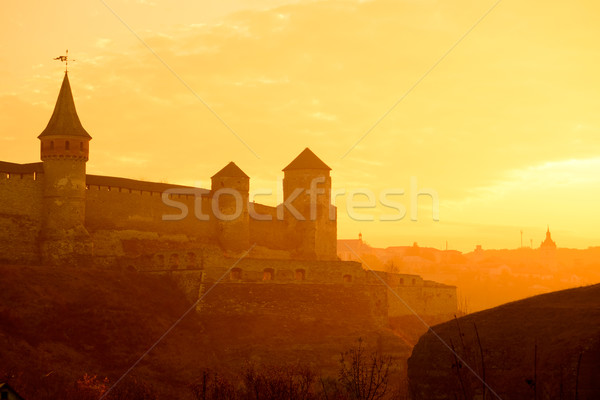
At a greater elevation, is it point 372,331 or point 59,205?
point 59,205

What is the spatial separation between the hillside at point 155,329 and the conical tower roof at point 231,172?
11241 mm

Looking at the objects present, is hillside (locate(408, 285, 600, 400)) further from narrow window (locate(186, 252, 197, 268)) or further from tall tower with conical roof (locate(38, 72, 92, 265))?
tall tower with conical roof (locate(38, 72, 92, 265))

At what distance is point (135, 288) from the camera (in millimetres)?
38906

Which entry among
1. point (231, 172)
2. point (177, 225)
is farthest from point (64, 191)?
point (231, 172)

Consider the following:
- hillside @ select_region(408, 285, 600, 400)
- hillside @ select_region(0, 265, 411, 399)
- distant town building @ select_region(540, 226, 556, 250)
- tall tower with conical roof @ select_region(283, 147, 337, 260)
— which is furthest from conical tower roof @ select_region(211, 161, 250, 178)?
distant town building @ select_region(540, 226, 556, 250)

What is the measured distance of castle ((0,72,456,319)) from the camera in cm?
4147

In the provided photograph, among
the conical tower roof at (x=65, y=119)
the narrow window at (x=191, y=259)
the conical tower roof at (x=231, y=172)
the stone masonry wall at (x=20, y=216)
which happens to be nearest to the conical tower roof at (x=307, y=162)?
the conical tower roof at (x=231, y=172)

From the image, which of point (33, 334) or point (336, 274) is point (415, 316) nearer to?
point (336, 274)

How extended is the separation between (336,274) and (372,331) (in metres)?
4.47

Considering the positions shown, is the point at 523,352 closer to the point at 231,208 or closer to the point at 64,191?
the point at 64,191

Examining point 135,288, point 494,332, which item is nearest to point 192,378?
point 135,288

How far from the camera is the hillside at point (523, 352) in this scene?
46.3 feet

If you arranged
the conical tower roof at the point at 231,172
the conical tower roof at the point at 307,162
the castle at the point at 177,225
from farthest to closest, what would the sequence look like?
the conical tower roof at the point at 307,162
the conical tower roof at the point at 231,172
the castle at the point at 177,225

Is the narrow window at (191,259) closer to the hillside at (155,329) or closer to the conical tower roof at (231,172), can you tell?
the hillside at (155,329)
